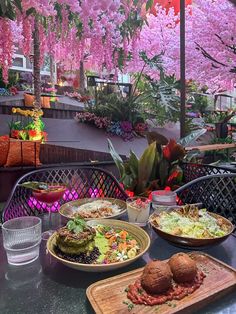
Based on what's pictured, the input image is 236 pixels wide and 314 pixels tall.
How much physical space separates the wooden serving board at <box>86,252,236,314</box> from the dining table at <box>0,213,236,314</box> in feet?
0.09

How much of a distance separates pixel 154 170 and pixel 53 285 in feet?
4.34

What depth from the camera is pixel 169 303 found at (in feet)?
2.34

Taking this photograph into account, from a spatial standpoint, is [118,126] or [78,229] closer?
[78,229]

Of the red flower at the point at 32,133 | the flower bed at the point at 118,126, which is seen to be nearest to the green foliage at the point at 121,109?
the flower bed at the point at 118,126

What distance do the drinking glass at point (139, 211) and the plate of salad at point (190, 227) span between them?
0.08 metres

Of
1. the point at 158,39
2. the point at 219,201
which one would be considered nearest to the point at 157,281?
the point at 219,201

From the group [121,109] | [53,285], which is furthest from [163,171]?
[121,109]

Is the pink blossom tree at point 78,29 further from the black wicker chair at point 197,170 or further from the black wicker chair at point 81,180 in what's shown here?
the black wicker chair at point 197,170

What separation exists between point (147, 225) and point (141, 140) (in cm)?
474

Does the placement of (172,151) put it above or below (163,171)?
above

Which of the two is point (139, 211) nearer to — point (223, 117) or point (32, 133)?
point (32, 133)

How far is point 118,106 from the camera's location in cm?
621

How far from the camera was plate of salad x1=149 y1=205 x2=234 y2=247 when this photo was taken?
0.98m

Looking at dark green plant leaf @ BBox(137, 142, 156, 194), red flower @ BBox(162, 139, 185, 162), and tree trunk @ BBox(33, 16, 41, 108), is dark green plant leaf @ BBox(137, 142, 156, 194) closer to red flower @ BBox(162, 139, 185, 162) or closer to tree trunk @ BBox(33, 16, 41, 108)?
red flower @ BBox(162, 139, 185, 162)
